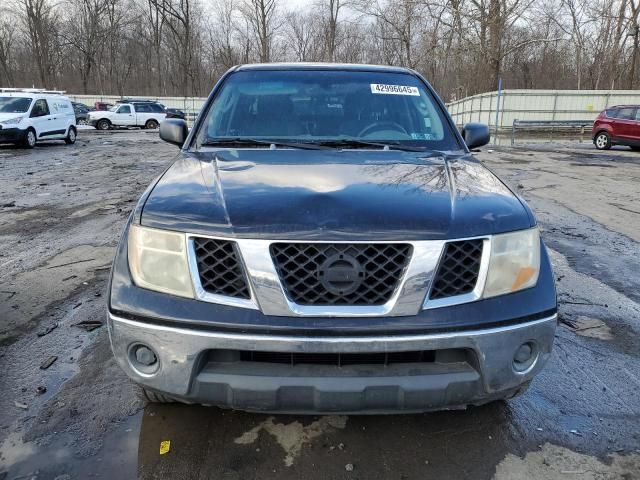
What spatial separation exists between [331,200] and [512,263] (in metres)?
0.75

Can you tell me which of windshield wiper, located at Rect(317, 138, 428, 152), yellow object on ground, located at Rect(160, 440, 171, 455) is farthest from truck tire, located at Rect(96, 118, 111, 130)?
yellow object on ground, located at Rect(160, 440, 171, 455)

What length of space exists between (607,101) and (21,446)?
2995cm

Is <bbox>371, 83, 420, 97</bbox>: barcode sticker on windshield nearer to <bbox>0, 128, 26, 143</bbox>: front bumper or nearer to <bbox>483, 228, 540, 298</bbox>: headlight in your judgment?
<bbox>483, 228, 540, 298</bbox>: headlight

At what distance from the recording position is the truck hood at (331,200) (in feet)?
6.03

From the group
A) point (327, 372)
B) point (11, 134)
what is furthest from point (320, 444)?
point (11, 134)

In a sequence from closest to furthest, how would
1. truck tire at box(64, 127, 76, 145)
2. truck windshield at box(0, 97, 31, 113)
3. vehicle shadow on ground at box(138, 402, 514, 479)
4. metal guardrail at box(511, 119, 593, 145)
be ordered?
vehicle shadow on ground at box(138, 402, 514, 479)
truck windshield at box(0, 97, 31, 113)
truck tire at box(64, 127, 76, 145)
metal guardrail at box(511, 119, 593, 145)

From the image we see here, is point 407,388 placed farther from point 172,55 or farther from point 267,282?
point 172,55

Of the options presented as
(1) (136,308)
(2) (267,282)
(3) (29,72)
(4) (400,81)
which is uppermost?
(3) (29,72)

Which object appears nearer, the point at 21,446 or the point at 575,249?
the point at 21,446

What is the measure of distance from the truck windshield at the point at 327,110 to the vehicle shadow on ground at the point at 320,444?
61.7 inches

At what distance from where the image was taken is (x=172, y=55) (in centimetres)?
5453

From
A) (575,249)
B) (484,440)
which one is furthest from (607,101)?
(484,440)

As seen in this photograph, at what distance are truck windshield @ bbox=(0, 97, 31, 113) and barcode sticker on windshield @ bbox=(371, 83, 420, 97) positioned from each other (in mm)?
16683

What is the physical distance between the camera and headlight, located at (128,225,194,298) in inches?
73.4
